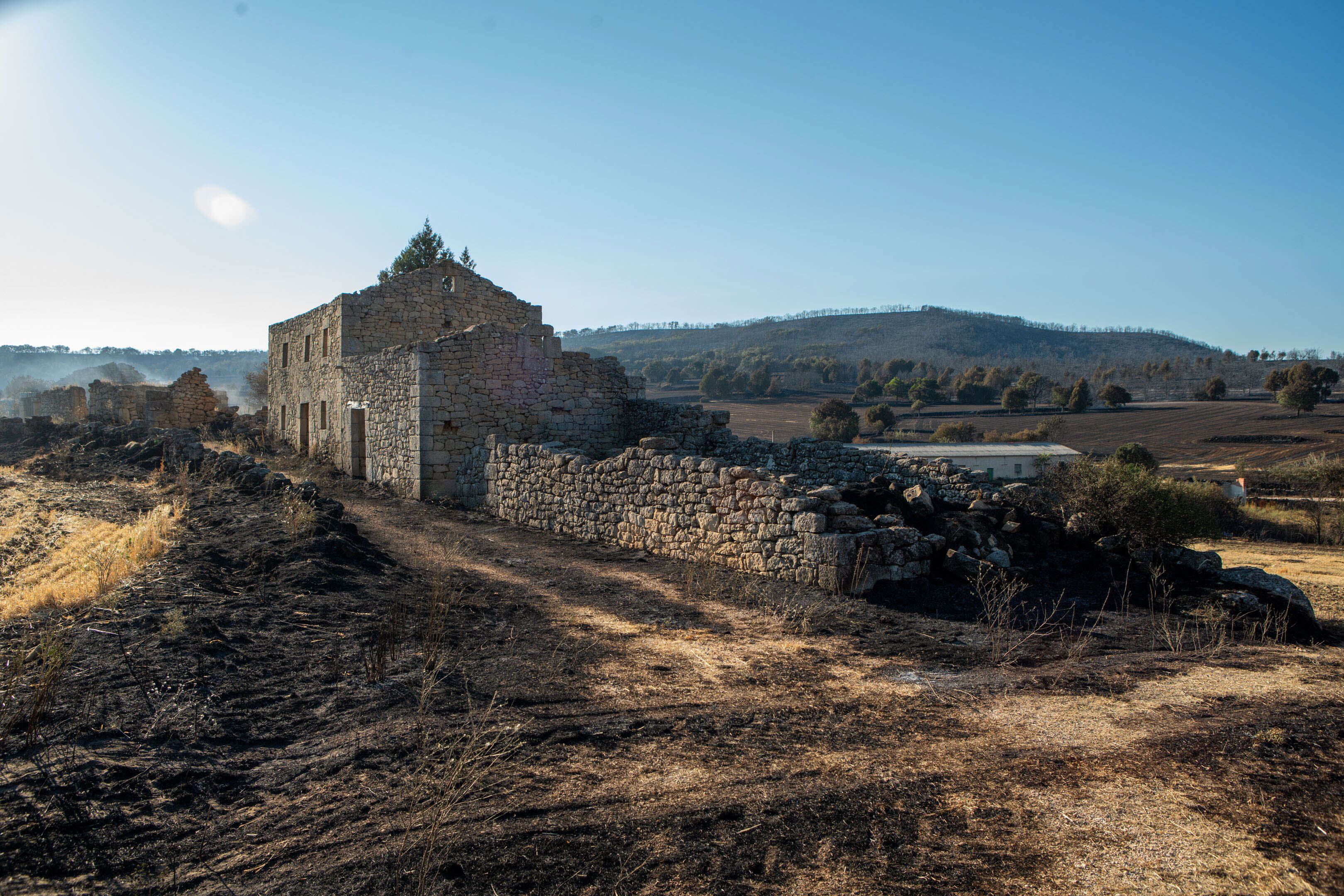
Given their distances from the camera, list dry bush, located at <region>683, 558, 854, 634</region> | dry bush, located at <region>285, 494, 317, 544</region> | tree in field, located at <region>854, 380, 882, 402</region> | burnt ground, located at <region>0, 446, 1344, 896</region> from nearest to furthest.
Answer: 1. burnt ground, located at <region>0, 446, 1344, 896</region>
2. dry bush, located at <region>683, 558, 854, 634</region>
3. dry bush, located at <region>285, 494, 317, 544</region>
4. tree in field, located at <region>854, 380, 882, 402</region>

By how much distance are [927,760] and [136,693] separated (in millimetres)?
4422

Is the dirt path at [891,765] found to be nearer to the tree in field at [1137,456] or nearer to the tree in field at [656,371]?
the tree in field at [1137,456]

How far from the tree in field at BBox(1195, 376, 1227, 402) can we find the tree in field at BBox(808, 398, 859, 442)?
4057 centimetres

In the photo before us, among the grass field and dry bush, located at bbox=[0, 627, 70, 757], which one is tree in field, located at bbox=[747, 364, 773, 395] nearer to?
the grass field

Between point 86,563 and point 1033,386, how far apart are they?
75756 millimetres

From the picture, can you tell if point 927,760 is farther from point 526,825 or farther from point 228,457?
point 228,457

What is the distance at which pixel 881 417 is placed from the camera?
5584 centimetres

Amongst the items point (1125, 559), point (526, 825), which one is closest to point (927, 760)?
point (526, 825)

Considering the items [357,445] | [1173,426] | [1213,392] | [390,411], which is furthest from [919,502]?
[1213,392]

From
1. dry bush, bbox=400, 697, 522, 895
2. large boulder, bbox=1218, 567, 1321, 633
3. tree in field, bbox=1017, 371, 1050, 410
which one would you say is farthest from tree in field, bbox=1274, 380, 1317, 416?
dry bush, bbox=400, 697, 522, 895

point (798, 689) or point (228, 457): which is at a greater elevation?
point (228, 457)

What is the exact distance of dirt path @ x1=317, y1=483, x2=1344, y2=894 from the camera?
2832mm

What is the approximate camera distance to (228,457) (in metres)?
14.5

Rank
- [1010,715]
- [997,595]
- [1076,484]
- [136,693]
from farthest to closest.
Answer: [1076,484] < [997,595] < [1010,715] < [136,693]
